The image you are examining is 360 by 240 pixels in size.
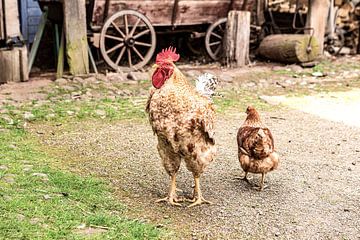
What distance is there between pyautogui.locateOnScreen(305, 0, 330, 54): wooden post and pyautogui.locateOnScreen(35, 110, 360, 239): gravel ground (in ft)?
16.2

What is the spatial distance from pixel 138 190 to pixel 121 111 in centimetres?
340

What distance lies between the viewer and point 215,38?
44.4 ft

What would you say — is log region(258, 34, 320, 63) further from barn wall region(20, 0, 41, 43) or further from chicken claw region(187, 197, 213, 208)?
chicken claw region(187, 197, 213, 208)

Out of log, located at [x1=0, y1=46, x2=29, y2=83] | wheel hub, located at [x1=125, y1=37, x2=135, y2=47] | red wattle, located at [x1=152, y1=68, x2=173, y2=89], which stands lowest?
log, located at [x1=0, y1=46, x2=29, y2=83]

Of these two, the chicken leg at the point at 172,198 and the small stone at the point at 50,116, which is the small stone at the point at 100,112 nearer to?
the small stone at the point at 50,116

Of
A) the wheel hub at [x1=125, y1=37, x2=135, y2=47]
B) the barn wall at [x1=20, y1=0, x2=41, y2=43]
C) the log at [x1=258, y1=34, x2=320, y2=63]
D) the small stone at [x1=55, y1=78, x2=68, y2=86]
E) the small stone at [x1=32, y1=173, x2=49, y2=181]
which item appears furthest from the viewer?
the barn wall at [x1=20, y1=0, x2=41, y2=43]

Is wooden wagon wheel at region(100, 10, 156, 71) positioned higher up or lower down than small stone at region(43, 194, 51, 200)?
higher up

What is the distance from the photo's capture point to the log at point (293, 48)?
1250cm

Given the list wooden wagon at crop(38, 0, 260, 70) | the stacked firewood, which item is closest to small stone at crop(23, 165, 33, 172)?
wooden wagon at crop(38, 0, 260, 70)

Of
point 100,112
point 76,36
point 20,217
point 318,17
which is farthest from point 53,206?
point 318,17

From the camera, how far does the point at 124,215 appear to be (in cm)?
486

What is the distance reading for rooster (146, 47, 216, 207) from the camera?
16.2 ft

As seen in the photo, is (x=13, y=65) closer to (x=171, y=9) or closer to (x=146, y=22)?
(x=146, y=22)

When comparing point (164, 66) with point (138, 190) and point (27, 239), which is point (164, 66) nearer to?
point (138, 190)
